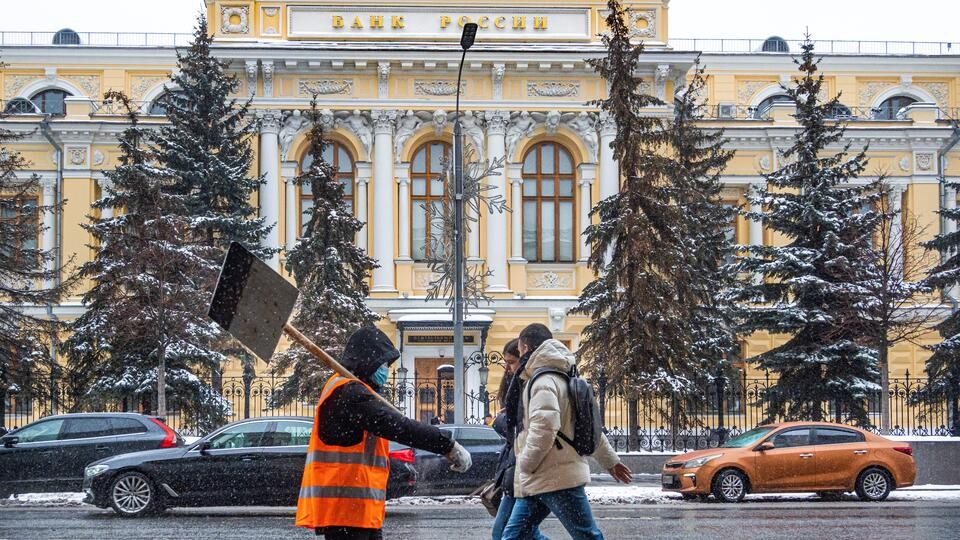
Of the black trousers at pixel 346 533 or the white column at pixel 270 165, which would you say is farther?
the white column at pixel 270 165

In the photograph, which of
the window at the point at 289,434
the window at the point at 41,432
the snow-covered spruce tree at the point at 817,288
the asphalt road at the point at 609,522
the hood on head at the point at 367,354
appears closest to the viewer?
the hood on head at the point at 367,354

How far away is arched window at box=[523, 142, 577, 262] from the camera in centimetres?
4206

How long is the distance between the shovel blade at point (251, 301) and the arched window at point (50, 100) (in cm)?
4460

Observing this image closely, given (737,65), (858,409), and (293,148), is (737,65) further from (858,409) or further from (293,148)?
(858,409)

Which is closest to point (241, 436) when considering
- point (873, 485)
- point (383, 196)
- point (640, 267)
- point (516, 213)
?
point (873, 485)

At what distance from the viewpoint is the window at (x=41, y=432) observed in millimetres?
20656

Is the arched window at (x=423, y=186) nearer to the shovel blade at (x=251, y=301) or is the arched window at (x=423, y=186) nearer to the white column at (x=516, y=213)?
the white column at (x=516, y=213)

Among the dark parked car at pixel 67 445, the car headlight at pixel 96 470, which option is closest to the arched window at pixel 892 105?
the dark parked car at pixel 67 445

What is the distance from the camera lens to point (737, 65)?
51812 millimetres

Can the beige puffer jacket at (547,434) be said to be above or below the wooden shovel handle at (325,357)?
below

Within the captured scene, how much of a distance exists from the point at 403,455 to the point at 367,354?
11944 mm

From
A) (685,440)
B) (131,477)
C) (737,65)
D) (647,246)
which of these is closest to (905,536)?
(131,477)

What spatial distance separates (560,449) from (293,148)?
34.0 m

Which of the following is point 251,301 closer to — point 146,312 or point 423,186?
point 146,312
